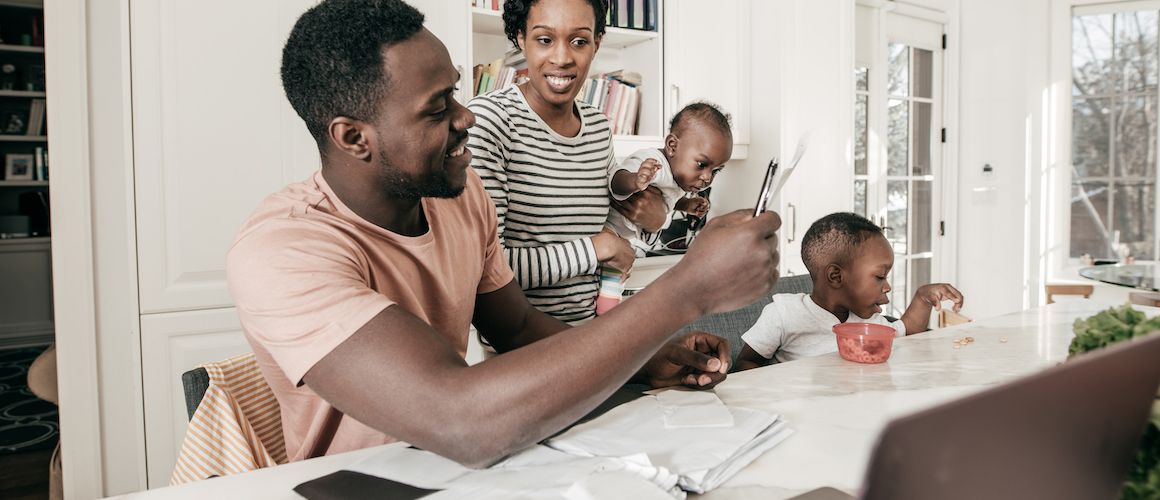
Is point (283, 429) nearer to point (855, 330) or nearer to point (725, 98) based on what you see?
point (855, 330)

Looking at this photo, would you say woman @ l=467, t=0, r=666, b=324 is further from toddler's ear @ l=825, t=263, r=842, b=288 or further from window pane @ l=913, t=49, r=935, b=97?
window pane @ l=913, t=49, r=935, b=97

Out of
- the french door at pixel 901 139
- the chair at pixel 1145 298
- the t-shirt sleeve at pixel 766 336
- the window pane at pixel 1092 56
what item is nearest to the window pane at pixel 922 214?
the french door at pixel 901 139

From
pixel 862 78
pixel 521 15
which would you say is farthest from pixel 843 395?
pixel 862 78

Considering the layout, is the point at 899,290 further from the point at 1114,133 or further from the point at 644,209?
the point at 644,209

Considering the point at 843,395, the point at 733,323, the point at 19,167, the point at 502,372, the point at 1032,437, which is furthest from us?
the point at 19,167

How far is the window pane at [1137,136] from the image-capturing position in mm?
4430

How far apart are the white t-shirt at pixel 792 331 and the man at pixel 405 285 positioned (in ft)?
1.88

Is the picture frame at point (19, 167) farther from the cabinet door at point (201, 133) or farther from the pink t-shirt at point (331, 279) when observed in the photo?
the pink t-shirt at point (331, 279)

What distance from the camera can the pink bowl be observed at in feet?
4.04

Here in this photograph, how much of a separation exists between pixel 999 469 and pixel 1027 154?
5.10 metres

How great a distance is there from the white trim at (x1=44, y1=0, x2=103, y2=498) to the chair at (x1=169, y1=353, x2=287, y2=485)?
1.33 m

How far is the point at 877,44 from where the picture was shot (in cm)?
419

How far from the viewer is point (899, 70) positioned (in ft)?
14.5

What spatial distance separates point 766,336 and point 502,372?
3.56 ft
